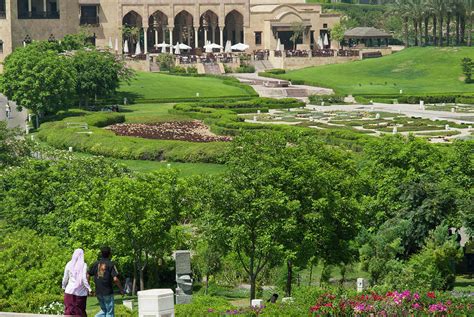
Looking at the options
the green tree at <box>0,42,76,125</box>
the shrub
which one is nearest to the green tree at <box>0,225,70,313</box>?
the green tree at <box>0,42,76,125</box>

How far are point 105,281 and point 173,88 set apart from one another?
8186cm

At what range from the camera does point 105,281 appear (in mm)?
22984

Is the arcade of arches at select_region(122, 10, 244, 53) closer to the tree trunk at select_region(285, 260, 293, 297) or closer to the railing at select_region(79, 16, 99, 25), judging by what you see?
the railing at select_region(79, 16, 99, 25)

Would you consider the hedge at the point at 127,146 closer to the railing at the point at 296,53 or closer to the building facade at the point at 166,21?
the building facade at the point at 166,21

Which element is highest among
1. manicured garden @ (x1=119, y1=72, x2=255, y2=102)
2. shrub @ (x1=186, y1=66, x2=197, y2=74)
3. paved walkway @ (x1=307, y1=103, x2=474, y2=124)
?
shrub @ (x1=186, y1=66, x2=197, y2=74)

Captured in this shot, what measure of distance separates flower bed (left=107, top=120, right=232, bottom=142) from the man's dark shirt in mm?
50950

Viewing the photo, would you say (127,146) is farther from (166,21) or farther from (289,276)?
(166,21)

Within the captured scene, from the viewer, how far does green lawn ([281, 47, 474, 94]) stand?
108m

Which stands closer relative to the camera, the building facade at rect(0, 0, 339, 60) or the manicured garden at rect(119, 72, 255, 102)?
the manicured garden at rect(119, 72, 255, 102)

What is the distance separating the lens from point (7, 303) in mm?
29672

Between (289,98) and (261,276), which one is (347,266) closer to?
(261,276)

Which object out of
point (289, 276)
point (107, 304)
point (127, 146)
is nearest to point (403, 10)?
point (127, 146)

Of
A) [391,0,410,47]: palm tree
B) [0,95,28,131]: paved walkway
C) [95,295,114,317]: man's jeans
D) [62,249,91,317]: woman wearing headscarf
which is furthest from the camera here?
[391,0,410,47]: palm tree

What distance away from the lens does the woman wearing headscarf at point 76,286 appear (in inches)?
887
